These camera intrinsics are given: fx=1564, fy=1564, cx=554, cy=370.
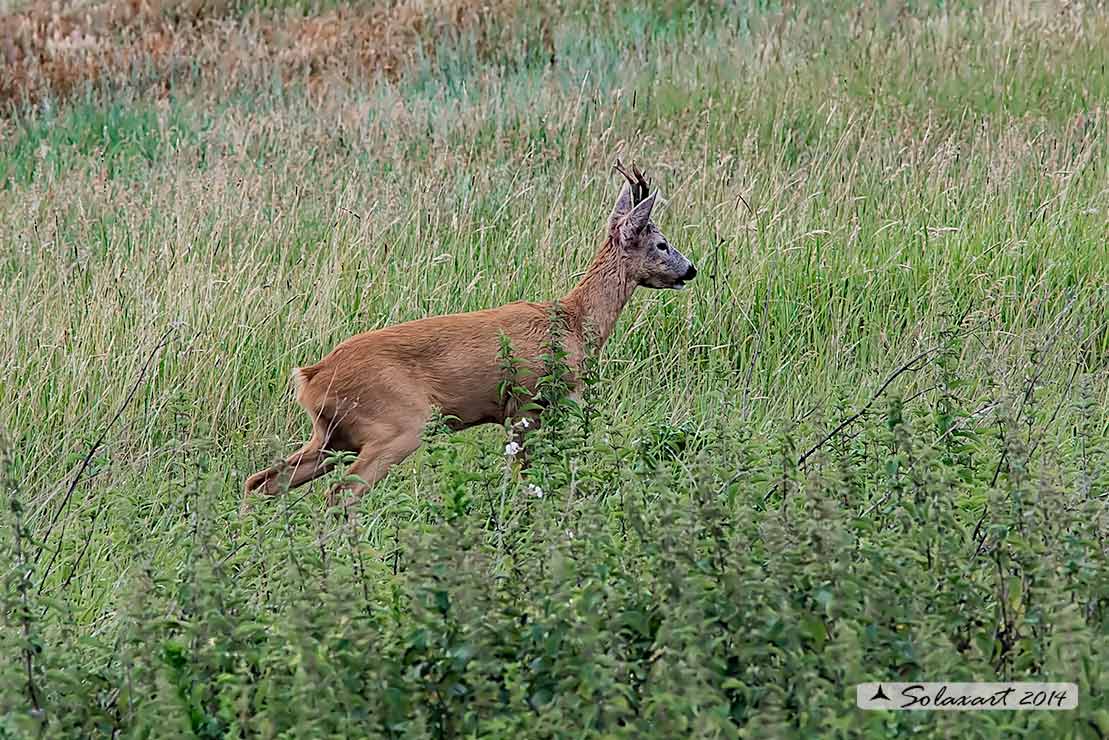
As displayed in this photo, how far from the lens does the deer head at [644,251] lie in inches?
266

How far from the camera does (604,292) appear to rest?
674cm

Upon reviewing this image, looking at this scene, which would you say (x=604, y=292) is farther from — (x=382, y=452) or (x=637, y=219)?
(x=382, y=452)

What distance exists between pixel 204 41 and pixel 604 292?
779cm

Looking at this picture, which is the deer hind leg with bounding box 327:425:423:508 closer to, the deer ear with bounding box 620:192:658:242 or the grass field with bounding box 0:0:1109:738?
the grass field with bounding box 0:0:1109:738

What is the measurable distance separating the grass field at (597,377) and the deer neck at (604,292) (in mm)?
339

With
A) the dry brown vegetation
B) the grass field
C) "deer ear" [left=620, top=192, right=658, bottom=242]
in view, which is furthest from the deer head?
the dry brown vegetation

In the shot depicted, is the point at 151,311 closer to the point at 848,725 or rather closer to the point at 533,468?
the point at 533,468

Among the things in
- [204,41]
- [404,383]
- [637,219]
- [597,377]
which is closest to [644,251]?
[637,219]

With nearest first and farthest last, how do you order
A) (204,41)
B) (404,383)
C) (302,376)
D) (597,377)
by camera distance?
(597,377) < (404,383) < (302,376) < (204,41)

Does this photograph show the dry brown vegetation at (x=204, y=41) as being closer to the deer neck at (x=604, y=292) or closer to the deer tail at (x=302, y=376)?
the deer neck at (x=604, y=292)

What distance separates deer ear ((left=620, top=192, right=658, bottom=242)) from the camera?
661 cm

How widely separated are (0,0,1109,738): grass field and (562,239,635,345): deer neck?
339 millimetres

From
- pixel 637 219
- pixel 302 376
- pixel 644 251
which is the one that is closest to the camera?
pixel 302 376

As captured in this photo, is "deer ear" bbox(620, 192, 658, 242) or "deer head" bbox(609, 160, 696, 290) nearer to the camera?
"deer ear" bbox(620, 192, 658, 242)
